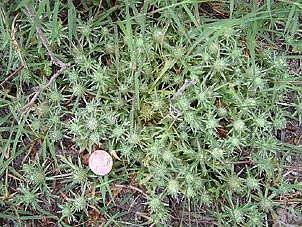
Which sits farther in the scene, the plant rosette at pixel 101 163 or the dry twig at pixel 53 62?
the plant rosette at pixel 101 163

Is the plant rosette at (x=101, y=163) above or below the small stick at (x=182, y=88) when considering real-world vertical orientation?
below

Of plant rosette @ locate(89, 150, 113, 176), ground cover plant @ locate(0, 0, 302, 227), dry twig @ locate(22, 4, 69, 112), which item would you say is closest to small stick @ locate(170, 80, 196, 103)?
ground cover plant @ locate(0, 0, 302, 227)

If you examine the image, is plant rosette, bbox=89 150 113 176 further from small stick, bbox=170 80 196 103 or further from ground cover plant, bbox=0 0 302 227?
small stick, bbox=170 80 196 103

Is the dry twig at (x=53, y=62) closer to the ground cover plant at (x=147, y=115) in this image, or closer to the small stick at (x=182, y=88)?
the ground cover plant at (x=147, y=115)

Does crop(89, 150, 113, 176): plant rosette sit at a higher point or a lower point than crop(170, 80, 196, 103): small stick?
lower

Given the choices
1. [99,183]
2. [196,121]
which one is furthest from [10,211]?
[196,121]

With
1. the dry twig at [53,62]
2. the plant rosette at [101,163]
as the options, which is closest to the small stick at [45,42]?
the dry twig at [53,62]
